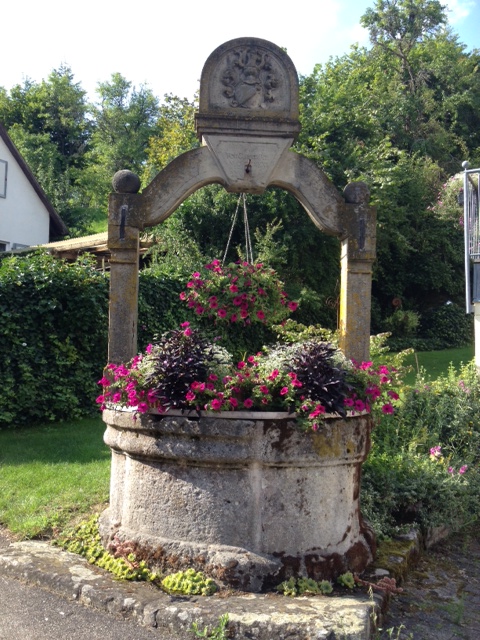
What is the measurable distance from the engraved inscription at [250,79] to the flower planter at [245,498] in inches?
89.6

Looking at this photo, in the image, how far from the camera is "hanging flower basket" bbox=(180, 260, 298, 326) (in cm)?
471

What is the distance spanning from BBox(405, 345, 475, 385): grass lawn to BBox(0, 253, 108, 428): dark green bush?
26.5ft

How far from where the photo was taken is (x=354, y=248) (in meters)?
4.58

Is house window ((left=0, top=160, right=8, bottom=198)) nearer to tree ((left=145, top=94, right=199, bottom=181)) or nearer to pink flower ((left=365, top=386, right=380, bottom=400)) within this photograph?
tree ((left=145, top=94, right=199, bottom=181))

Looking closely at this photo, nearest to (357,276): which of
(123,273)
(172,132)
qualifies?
(123,273)

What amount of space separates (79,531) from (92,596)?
3.12 feet

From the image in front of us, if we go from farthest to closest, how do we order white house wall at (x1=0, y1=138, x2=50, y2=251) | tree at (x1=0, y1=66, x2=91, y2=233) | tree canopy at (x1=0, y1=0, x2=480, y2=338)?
1. tree at (x1=0, y1=66, x2=91, y2=233)
2. white house wall at (x1=0, y1=138, x2=50, y2=251)
3. tree canopy at (x1=0, y1=0, x2=480, y2=338)

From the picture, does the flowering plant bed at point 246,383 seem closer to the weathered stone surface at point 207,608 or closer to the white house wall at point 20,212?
the weathered stone surface at point 207,608

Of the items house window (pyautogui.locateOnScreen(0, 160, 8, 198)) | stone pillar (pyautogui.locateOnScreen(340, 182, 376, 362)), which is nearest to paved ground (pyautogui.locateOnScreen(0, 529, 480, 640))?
stone pillar (pyautogui.locateOnScreen(340, 182, 376, 362))

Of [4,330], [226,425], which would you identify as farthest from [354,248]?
[4,330]

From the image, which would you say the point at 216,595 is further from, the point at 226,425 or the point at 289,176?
the point at 289,176

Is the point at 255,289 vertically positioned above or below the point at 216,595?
above

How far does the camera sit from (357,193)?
462 centimetres

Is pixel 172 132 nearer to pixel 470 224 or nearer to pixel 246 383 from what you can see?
pixel 470 224
